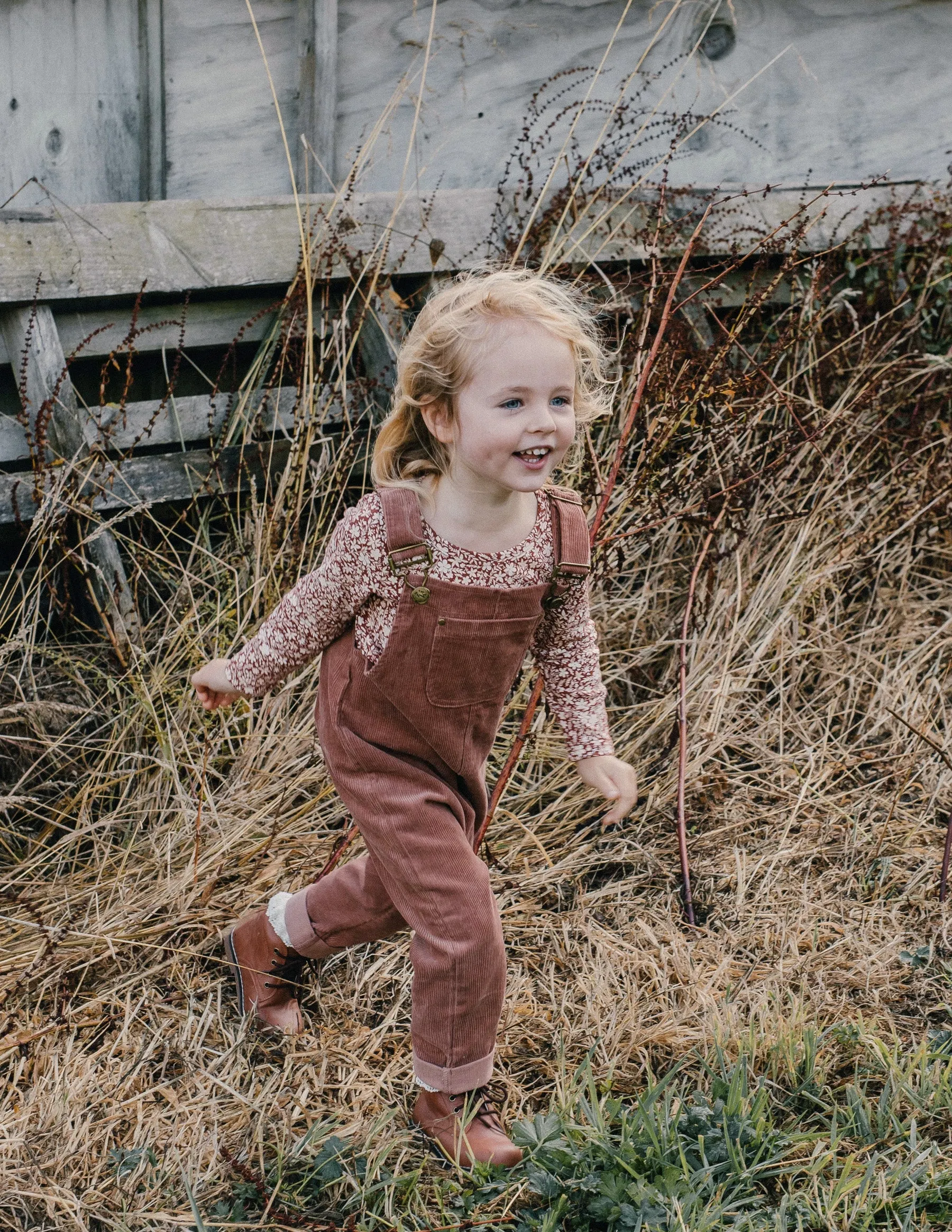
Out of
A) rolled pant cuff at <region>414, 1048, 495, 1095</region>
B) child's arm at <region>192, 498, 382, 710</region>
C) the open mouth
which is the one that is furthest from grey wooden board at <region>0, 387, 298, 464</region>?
rolled pant cuff at <region>414, 1048, 495, 1095</region>

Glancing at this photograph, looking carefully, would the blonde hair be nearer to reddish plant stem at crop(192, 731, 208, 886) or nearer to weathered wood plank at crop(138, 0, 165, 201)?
reddish plant stem at crop(192, 731, 208, 886)

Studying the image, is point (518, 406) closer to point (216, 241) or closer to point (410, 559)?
point (410, 559)

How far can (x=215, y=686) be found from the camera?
212 cm

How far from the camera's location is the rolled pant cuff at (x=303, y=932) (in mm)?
2238

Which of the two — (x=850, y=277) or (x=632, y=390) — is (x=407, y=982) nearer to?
(x=632, y=390)

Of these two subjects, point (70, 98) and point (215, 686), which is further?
point (70, 98)

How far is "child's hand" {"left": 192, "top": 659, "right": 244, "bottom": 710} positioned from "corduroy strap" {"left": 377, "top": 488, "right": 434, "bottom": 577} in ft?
1.41

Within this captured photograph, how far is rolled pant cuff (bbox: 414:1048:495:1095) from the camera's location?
78.2 inches

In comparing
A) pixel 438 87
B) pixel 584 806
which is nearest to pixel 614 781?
pixel 584 806

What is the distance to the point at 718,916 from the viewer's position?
2615mm

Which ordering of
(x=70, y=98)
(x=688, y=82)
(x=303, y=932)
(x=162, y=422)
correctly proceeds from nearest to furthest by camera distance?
1. (x=303, y=932)
2. (x=162, y=422)
3. (x=70, y=98)
4. (x=688, y=82)

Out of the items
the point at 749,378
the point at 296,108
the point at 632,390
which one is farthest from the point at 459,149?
the point at 749,378

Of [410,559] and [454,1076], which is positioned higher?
[410,559]

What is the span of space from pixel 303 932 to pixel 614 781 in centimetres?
66
